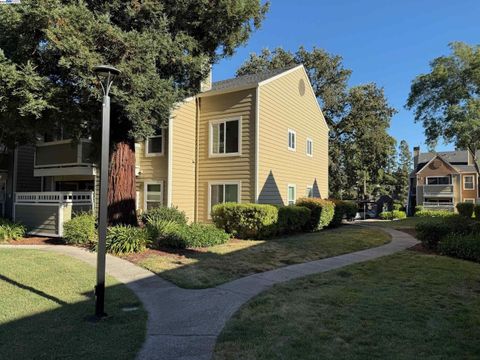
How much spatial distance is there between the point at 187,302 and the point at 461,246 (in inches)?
327

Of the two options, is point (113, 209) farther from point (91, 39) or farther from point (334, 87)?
point (334, 87)

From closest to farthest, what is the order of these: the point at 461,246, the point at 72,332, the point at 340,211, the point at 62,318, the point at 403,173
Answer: the point at 72,332 < the point at 62,318 < the point at 461,246 < the point at 340,211 < the point at 403,173

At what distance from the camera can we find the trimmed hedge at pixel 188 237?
1142cm

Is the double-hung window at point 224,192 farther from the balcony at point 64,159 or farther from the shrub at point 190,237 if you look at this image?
the balcony at point 64,159

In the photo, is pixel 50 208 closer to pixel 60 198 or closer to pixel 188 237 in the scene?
pixel 60 198

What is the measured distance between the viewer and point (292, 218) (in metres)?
15.7

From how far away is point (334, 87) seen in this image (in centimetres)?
3678

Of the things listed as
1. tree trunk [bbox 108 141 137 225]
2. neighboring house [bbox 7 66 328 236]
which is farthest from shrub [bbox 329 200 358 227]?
tree trunk [bbox 108 141 137 225]

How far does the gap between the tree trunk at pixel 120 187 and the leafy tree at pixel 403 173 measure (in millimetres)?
65594

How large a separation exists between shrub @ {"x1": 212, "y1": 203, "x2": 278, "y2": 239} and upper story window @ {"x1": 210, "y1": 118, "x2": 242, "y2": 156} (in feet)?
10.8

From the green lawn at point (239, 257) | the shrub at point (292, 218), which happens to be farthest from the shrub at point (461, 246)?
the shrub at point (292, 218)

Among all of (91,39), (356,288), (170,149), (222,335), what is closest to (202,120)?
(170,149)

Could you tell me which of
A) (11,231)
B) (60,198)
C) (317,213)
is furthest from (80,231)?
(317,213)

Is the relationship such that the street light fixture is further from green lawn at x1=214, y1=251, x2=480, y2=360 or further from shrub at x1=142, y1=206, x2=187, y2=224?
shrub at x1=142, y1=206, x2=187, y2=224
